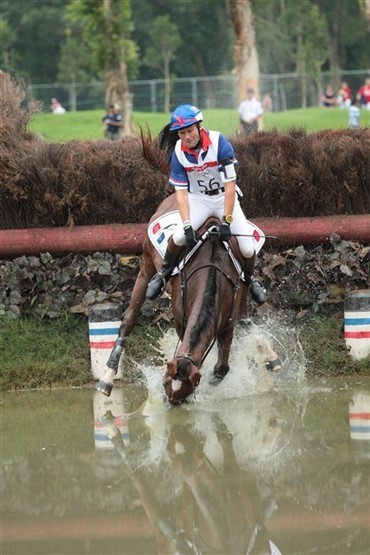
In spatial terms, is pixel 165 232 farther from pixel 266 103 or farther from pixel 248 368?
pixel 266 103

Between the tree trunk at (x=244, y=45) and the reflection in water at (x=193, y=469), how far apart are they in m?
22.6

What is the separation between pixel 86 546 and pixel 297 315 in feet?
19.2

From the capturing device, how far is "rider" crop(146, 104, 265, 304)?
9281 mm

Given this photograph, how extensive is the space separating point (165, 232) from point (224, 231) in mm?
959

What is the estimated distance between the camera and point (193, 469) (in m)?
7.63

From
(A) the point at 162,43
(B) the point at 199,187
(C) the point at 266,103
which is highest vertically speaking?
(B) the point at 199,187

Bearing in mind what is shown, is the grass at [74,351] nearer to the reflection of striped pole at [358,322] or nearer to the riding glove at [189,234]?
the reflection of striped pole at [358,322]

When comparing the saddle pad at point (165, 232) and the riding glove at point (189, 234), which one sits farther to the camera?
the saddle pad at point (165, 232)

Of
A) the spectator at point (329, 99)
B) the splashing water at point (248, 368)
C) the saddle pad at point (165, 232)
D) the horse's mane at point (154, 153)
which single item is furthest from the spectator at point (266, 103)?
the saddle pad at point (165, 232)

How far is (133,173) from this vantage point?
11.9 metres

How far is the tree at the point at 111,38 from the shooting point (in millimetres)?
35719

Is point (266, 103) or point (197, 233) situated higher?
point (197, 233)

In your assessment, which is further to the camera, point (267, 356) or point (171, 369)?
point (267, 356)

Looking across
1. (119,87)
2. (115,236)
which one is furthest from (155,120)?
(115,236)
